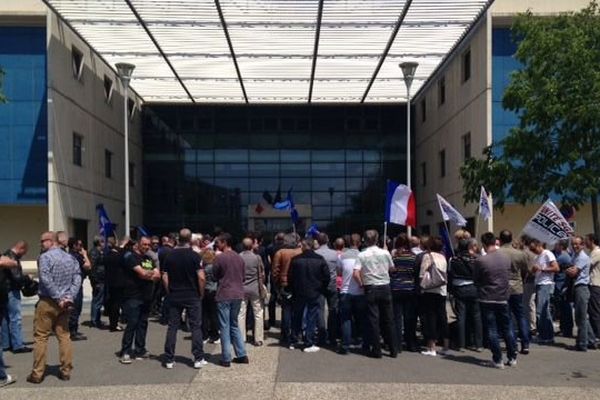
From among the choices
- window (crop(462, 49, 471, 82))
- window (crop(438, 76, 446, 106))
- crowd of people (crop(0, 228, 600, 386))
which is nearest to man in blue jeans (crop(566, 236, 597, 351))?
crowd of people (crop(0, 228, 600, 386))

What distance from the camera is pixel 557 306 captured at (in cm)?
1372

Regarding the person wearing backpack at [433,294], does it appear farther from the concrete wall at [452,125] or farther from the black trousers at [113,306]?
the concrete wall at [452,125]

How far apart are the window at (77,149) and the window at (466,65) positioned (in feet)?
49.2

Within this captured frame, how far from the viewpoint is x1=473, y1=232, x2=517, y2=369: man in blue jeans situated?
9.81 m

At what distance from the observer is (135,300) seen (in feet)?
33.6

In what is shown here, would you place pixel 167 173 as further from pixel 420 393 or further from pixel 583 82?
pixel 420 393

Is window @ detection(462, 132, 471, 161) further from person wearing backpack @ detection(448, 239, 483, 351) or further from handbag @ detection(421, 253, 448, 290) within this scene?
handbag @ detection(421, 253, 448, 290)

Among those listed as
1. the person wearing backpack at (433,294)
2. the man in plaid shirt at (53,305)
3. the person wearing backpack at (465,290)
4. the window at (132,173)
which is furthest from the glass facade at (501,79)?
the window at (132,173)

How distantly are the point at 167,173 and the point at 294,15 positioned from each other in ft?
56.9

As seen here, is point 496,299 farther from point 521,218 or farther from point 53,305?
point 521,218

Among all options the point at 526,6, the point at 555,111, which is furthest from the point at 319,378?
the point at 526,6

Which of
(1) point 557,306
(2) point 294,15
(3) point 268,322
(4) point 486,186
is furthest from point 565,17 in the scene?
(2) point 294,15

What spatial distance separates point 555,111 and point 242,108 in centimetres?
2606

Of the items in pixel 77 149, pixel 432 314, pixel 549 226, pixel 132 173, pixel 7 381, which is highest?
pixel 77 149
